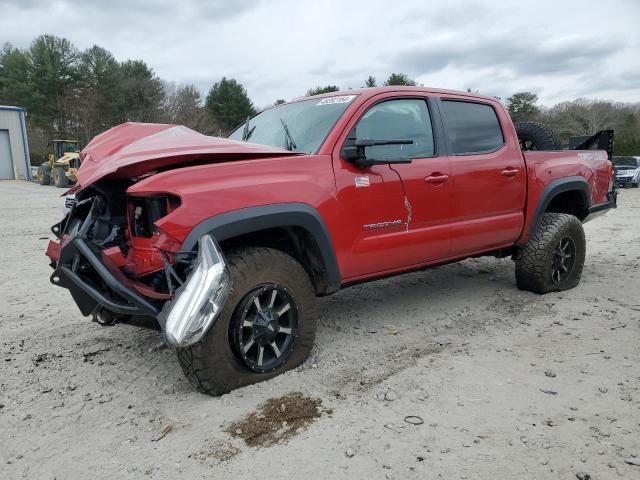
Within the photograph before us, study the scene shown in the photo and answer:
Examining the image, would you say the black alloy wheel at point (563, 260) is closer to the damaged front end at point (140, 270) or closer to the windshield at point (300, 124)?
the windshield at point (300, 124)

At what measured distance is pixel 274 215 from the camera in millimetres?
3006

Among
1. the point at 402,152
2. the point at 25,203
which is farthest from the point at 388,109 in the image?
the point at 25,203

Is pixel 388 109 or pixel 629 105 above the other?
pixel 629 105

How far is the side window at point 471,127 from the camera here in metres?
4.19

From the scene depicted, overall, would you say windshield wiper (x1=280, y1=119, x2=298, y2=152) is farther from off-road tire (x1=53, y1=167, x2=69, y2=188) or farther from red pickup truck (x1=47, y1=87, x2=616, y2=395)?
off-road tire (x1=53, y1=167, x2=69, y2=188)

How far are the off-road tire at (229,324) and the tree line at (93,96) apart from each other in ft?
119

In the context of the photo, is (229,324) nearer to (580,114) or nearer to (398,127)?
(398,127)

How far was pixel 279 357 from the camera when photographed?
10.3 ft

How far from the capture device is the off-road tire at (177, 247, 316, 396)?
280cm

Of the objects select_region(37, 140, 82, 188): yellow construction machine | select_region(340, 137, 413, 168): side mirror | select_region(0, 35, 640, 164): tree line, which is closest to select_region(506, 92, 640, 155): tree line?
select_region(0, 35, 640, 164): tree line

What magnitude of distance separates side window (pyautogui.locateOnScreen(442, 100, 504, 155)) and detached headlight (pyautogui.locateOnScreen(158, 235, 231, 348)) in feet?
7.81

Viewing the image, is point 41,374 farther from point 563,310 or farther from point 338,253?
point 563,310

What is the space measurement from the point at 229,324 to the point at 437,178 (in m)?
1.98

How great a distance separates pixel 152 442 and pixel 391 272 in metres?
2.00
